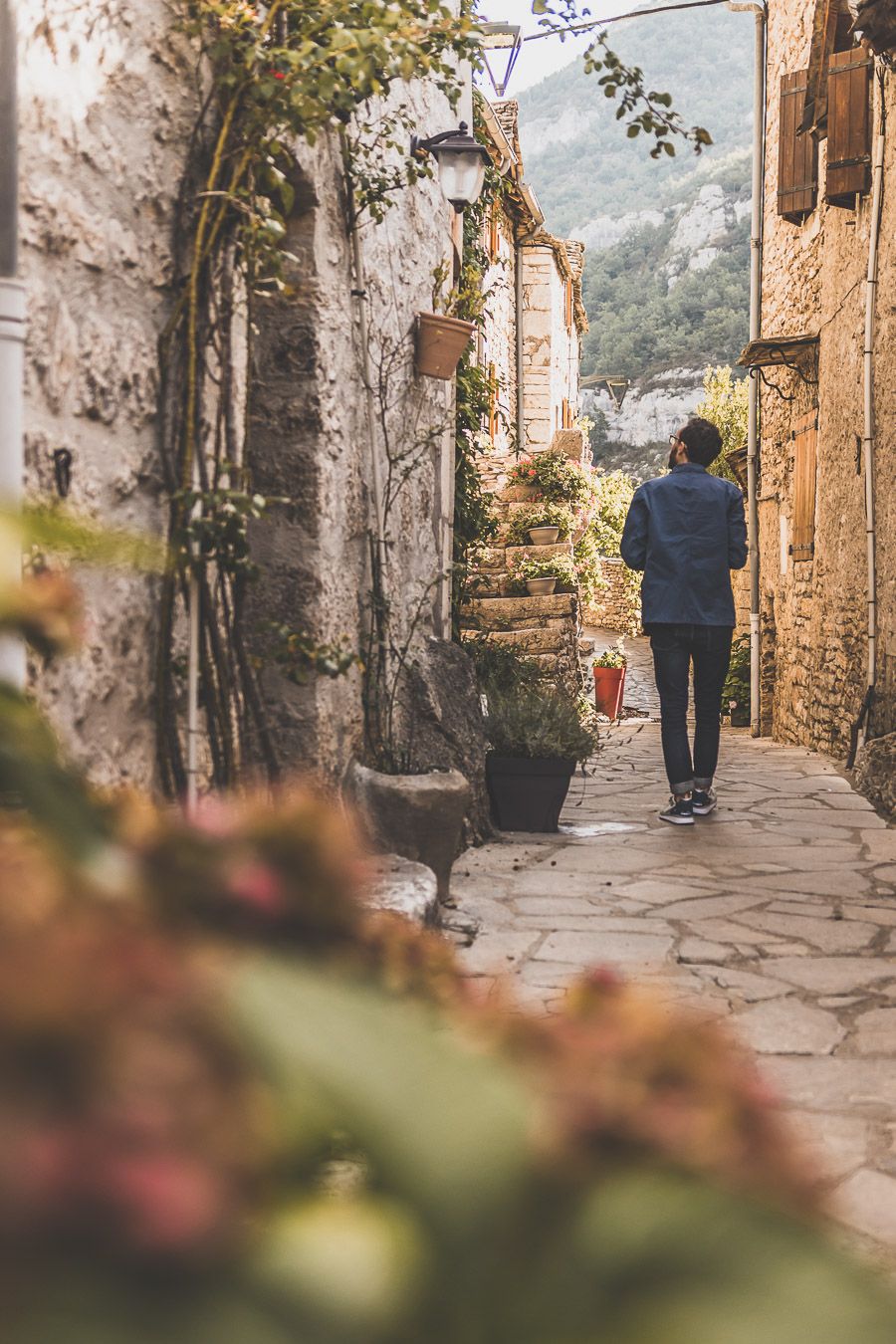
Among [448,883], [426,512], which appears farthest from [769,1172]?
[426,512]

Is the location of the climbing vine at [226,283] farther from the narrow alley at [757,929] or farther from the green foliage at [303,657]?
the narrow alley at [757,929]

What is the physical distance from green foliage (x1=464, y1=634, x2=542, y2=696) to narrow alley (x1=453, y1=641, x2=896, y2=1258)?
0.74 m

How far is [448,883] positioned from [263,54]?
8.85 ft

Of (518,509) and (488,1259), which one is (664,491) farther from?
(488,1259)

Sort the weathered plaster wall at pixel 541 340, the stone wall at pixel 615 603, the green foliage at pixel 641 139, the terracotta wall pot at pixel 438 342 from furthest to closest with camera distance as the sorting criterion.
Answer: the green foliage at pixel 641 139 → the stone wall at pixel 615 603 → the weathered plaster wall at pixel 541 340 → the terracotta wall pot at pixel 438 342

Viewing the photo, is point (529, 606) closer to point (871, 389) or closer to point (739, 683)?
point (871, 389)

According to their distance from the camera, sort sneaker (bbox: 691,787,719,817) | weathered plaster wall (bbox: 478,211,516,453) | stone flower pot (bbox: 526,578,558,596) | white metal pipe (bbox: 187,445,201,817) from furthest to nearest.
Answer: weathered plaster wall (bbox: 478,211,516,453) → stone flower pot (bbox: 526,578,558,596) → sneaker (bbox: 691,787,719,817) → white metal pipe (bbox: 187,445,201,817)

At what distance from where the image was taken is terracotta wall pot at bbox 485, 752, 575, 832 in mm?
5633

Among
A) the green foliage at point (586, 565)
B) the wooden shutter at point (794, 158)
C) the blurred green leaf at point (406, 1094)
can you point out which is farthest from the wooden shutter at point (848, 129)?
the blurred green leaf at point (406, 1094)

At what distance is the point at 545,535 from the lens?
9961 mm

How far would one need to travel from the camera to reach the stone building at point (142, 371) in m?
2.30

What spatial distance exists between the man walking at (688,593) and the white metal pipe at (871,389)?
166 centimetres

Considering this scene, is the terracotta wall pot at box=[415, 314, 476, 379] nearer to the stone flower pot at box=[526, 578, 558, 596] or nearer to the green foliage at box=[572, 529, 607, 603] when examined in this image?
the stone flower pot at box=[526, 578, 558, 596]

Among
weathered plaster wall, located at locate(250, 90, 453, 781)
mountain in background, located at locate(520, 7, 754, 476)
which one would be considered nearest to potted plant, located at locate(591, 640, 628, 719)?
weathered plaster wall, located at locate(250, 90, 453, 781)
